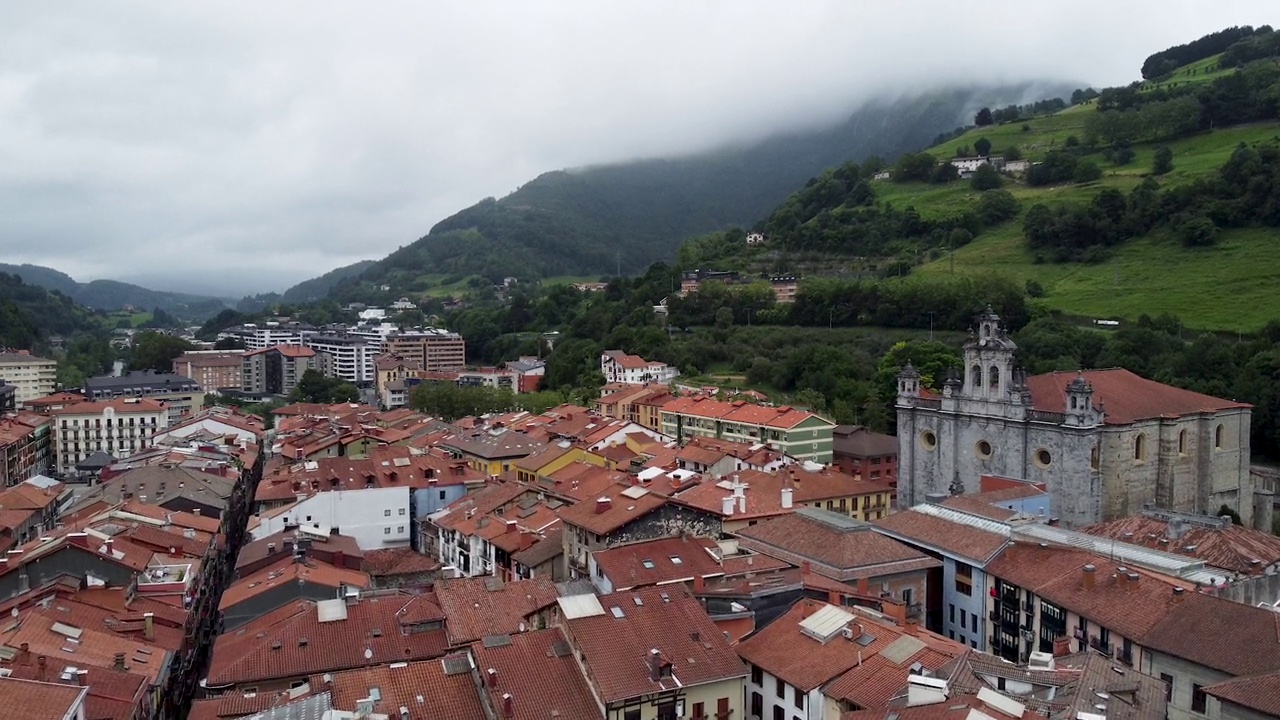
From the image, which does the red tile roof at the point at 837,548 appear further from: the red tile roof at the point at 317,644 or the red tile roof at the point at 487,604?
the red tile roof at the point at 317,644

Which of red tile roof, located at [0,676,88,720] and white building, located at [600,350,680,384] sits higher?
white building, located at [600,350,680,384]

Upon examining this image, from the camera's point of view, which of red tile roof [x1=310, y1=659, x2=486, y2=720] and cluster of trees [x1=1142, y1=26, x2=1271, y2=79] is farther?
cluster of trees [x1=1142, y1=26, x2=1271, y2=79]

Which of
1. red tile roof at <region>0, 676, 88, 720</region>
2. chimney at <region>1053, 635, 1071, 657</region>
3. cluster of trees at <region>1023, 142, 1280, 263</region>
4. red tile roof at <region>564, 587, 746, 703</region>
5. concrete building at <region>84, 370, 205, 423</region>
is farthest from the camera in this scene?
concrete building at <region>84, 370, 205, 423</region>

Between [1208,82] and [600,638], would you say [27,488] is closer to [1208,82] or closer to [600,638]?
[600,638]

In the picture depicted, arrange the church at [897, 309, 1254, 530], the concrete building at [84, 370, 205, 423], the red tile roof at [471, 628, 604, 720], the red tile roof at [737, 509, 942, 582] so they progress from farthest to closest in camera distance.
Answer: the concrete building at [84, 370, 205, 423], the church at [897, 309, 1254, 530], the red tile roof at [737, 509, 942, 582], the red tile roof at [471, 628, 604, 720]

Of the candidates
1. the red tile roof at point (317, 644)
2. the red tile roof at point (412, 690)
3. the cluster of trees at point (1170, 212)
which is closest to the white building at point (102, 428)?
the red tile roof at point (317, 644)

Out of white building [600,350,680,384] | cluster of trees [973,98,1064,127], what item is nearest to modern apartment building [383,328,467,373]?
white building [600,350,680,384]

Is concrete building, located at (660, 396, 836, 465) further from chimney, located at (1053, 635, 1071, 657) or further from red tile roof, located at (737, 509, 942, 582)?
chimney, located at (1053, 635, 1071, 657)

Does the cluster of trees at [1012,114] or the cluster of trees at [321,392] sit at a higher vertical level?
the cluster of trees at [1012,114]
